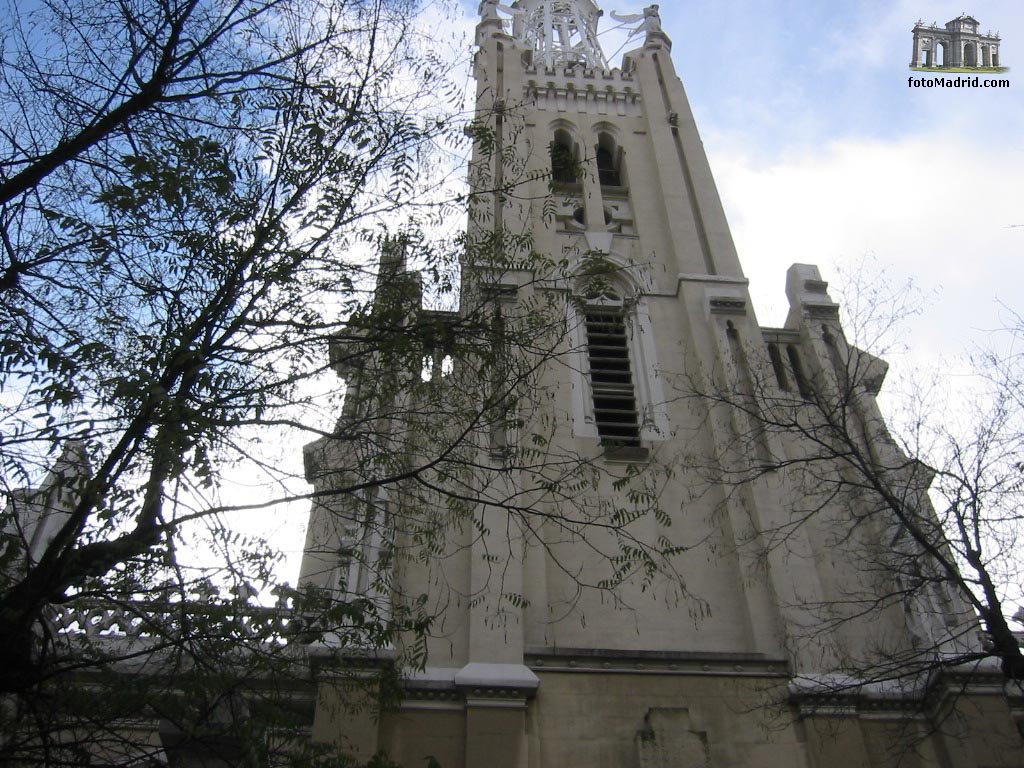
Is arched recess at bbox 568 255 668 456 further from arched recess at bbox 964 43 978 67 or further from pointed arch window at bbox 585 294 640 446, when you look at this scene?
arched recess at bbox 964 43 978 67

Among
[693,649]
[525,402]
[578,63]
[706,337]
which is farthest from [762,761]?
[578,63]

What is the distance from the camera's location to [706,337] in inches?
650

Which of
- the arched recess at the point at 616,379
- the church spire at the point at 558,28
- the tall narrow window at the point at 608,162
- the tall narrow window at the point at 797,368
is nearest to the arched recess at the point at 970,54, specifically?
the tall narrow window at the point at 797,368

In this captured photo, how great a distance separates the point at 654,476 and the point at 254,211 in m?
7.23

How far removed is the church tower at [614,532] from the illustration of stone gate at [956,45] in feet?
14.0

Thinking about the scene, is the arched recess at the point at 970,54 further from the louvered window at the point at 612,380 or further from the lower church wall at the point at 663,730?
the lower church wall at the point at 663,730

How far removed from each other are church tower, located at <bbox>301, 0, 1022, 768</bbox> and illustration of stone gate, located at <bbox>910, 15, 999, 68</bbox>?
168 inches

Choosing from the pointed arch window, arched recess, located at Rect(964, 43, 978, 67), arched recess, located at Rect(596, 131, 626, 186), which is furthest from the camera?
arched recess, located at Rect(596, 131, 626, 186)

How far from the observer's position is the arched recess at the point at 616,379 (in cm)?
1513

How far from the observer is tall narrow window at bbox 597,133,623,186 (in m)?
21.4

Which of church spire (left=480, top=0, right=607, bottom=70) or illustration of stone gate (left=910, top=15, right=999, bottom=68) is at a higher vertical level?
church spire (left=480, top=0, right=607, bottom=70)

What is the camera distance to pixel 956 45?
17.1 metres

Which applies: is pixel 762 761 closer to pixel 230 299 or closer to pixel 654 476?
pixel 654 476

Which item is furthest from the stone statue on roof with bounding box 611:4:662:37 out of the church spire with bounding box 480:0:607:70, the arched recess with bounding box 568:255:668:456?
the arched recess with bounding box 568:255:668:456
